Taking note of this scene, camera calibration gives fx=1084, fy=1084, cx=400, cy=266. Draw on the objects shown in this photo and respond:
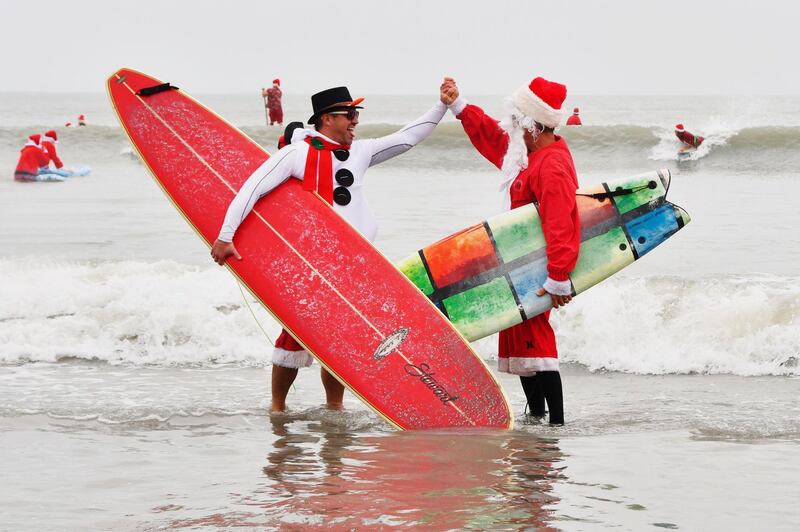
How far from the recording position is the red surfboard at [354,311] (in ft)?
16.5

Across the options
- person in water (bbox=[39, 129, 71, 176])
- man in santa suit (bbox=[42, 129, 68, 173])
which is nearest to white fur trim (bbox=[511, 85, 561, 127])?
person in water (bbox=[39, 129, 71, 176])

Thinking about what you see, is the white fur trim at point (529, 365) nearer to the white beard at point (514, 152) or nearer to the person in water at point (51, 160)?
the white beard at point (514, 152)

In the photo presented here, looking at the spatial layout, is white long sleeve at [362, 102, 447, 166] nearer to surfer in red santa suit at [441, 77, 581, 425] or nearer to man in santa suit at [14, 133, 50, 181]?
surfer in red santa suit at [441, 77, 581, 425]

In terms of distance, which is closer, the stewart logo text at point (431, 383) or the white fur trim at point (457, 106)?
the stewart logo text at point (431, 383)

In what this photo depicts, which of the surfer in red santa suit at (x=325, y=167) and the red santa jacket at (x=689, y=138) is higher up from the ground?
the red santa jacket at (x=689, y=138)

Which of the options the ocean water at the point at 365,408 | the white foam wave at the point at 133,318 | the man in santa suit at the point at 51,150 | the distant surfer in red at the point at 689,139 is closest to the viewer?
the ocean water at the point at 365,408

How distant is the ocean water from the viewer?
3.88 m

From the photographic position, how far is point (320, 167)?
17.2 ft

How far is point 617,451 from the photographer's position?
4.74m

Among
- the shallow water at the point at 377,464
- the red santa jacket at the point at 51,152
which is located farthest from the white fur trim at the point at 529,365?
the red santa jacket at the point at 51,152

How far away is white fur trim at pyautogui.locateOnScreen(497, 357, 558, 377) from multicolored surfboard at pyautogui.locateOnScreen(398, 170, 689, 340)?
0.18 metres

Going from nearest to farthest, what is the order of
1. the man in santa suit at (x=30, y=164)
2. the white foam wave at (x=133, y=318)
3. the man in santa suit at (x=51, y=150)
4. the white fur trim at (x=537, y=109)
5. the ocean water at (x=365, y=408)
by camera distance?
1. the ocean water at (x=365, y=408)
2. the white fur trim at (x=537, y=109)
3. the white foam wave at (x=133, y=318)
4. the man in santa suit at (x=30, y=164)
5. the man in santa suit at (x=51, y=150)

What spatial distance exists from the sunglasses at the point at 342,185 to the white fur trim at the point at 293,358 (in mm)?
780

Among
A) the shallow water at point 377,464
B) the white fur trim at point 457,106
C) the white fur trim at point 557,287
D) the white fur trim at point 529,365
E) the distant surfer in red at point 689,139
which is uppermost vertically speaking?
the distant surfer in red at point 689,139
